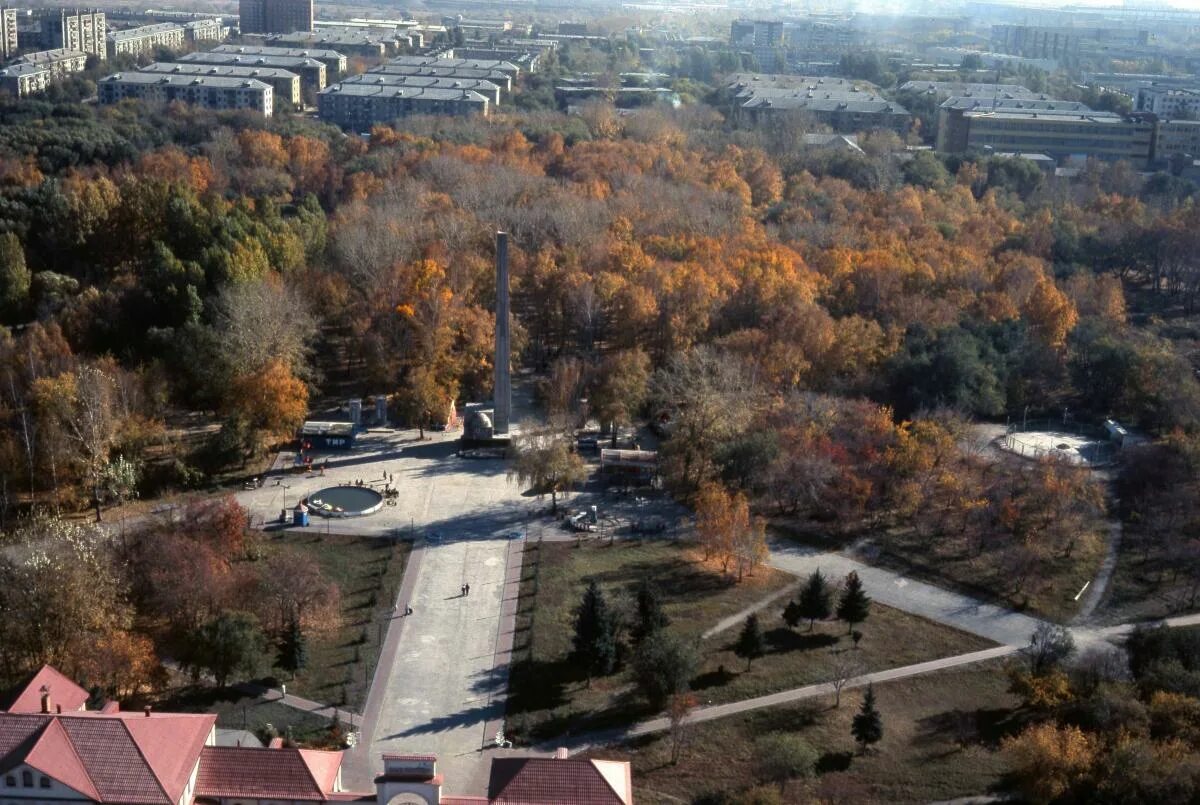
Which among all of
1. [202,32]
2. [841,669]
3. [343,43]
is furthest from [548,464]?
[202,32]

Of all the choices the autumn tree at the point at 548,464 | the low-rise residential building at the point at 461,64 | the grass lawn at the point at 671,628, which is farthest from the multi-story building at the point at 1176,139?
the grass lawn at the point at 671,628

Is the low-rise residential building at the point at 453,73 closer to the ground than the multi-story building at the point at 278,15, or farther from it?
closer to the ground

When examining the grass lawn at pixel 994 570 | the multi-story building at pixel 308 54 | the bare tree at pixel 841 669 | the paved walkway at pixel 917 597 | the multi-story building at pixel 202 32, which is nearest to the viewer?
the bare tree at pixel 841 669

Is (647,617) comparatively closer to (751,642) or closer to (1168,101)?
(751,642)

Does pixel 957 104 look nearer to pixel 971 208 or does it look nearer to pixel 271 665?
pixel 971 208

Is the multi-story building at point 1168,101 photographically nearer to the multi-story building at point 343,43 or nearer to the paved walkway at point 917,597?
the multi-story building at point 343,43
